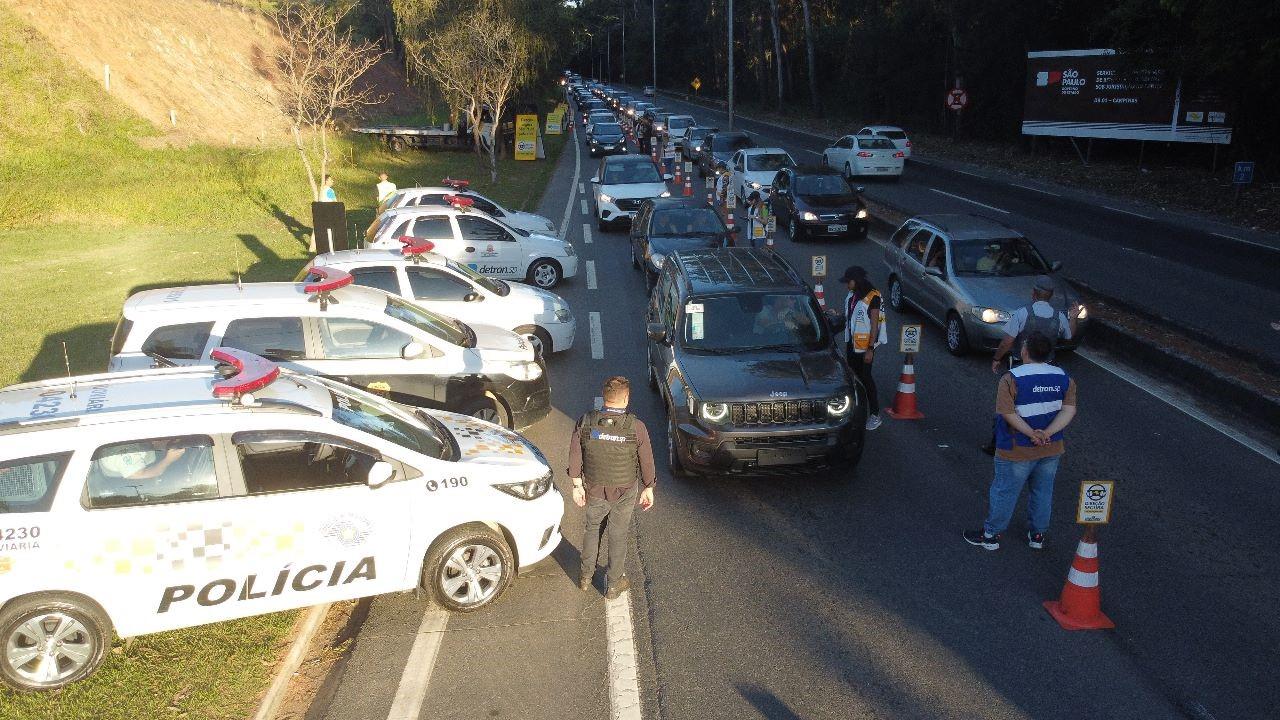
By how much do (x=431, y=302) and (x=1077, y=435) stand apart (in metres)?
7.54

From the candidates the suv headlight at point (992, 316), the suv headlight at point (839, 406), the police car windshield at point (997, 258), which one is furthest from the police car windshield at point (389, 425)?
the police car windshield at point (997, 258)

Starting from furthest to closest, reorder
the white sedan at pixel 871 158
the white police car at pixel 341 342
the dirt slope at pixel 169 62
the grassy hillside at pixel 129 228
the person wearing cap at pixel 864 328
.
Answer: the dirt slope at pixel 169 62 < the white sedan at pixel 871 158 < the person wearing cap at pixel 864 328 < the white police car at pixel 341 342 < the grassy hillside at pixel 129 228

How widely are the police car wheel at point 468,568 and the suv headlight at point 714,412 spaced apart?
2.38 metres

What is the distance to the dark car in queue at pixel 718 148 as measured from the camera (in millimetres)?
33188

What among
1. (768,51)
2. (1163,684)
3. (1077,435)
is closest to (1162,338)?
(1077,435)

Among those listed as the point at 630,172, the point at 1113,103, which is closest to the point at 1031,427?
the point at 630,172

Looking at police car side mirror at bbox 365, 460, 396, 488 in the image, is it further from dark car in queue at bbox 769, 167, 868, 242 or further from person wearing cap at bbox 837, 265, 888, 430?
dark car in queue at bbox 769, 167, 868, 242

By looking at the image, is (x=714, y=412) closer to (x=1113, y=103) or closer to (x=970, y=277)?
(x=970, y=277)

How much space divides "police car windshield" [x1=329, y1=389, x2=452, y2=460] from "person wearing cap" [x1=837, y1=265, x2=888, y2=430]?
464 cm

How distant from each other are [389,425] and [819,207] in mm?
15954

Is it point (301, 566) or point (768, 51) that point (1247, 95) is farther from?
point (768, 51)

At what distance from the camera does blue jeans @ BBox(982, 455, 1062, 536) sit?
7262 millimetres

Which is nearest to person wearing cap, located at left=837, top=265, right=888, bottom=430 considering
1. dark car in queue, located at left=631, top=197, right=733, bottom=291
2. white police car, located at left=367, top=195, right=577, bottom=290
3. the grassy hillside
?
the grassy hillside

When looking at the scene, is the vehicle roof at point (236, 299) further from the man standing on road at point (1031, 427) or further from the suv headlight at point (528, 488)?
the man standing on road at point (1031, 427)
